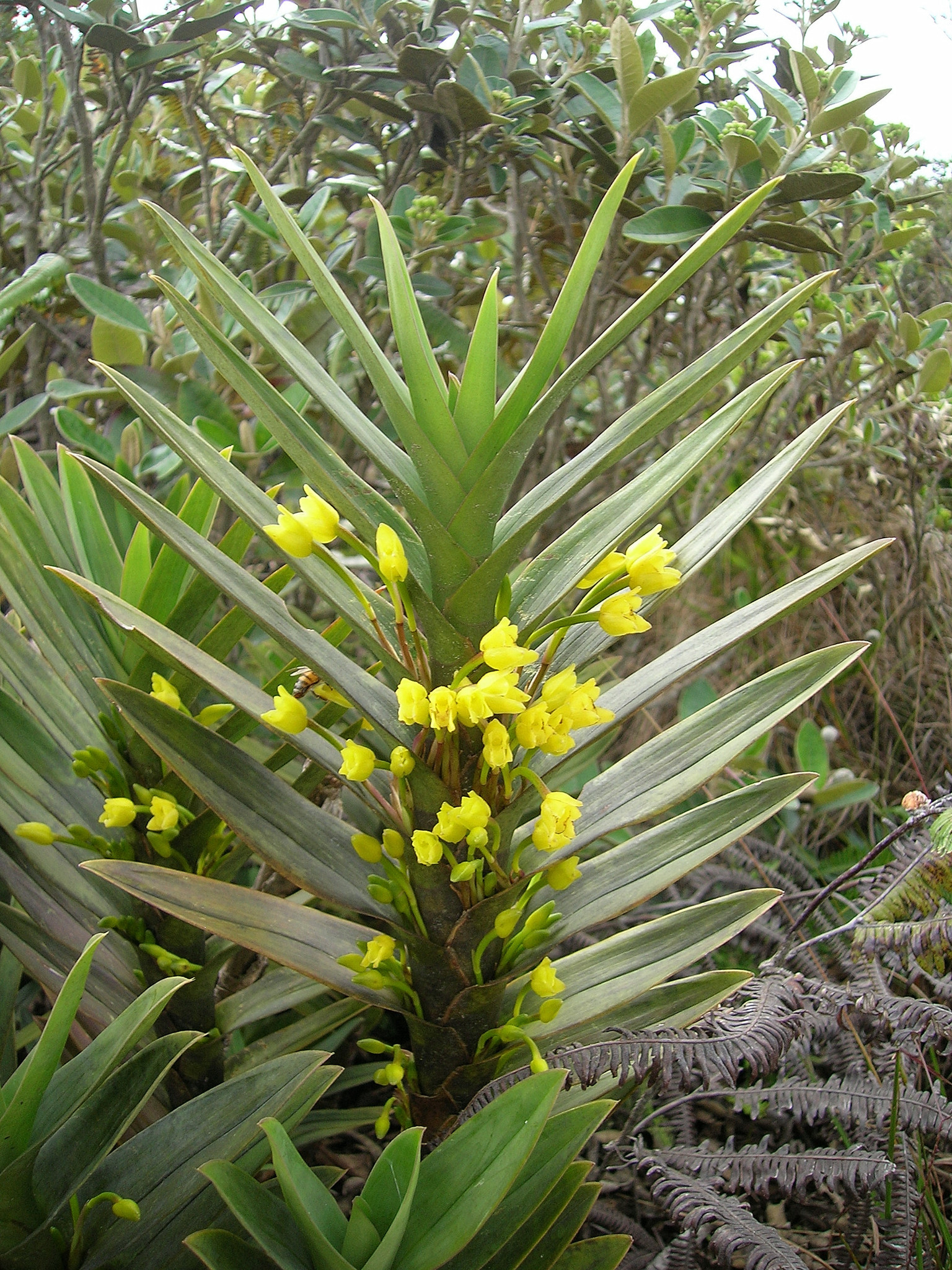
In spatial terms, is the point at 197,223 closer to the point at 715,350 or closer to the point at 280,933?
the point at 715,350

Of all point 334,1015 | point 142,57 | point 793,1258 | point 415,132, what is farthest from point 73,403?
point 793,1258

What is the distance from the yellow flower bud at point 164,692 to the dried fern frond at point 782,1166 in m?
0.67

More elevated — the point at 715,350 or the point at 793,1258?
the point at 715,350

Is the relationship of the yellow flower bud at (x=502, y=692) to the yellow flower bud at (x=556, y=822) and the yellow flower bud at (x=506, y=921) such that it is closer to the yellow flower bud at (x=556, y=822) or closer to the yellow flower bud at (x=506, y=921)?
the yellow flower bud at (x=556, y=822)

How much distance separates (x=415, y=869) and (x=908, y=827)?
0.54 meters

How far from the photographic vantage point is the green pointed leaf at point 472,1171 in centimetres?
58

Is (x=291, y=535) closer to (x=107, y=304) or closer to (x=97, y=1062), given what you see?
(x=97, y=1062)

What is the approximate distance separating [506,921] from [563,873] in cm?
6

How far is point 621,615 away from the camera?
68 centimetres

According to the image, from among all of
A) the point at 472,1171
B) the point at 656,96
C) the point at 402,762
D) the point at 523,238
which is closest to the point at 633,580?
the point at 402,762

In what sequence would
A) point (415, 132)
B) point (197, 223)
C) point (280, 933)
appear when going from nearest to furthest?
point (280, 933) < point (415, 132) < point (197, 223)

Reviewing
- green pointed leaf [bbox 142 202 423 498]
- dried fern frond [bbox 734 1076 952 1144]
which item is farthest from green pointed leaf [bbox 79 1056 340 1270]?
dried fern frond [bbox 734 1076 952 1144]

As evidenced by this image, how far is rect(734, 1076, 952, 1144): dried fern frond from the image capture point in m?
0.90

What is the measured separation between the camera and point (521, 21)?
4.34 feet
